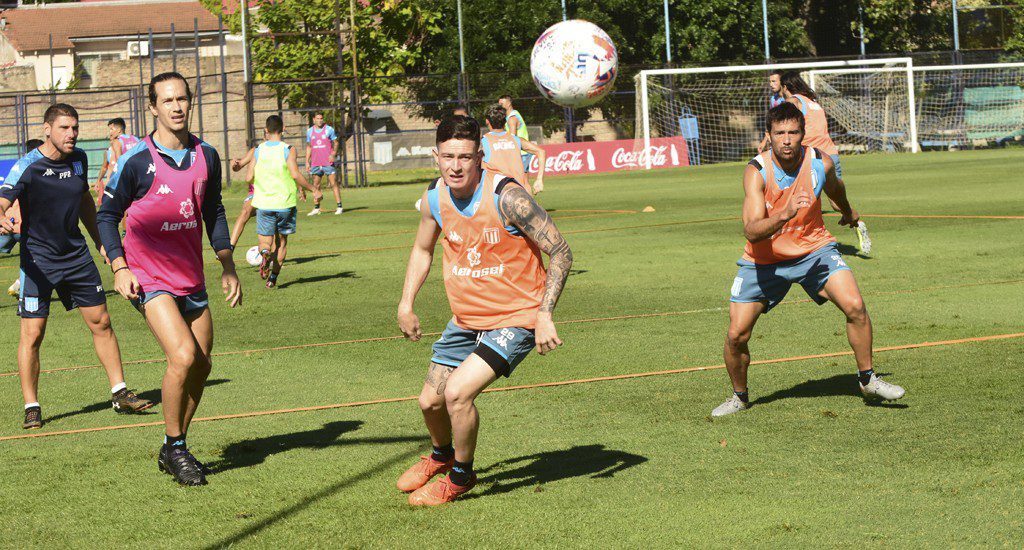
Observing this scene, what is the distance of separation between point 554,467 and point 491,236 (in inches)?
55.6

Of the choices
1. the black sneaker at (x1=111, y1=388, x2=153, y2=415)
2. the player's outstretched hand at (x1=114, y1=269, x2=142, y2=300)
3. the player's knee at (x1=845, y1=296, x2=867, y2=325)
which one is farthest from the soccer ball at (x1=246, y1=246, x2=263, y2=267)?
the player's knee at (x1=845, y1=296, x2=867, y2=325)

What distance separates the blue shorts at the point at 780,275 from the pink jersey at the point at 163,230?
342 cm

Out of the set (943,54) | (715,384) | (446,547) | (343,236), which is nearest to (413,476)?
(446,547)

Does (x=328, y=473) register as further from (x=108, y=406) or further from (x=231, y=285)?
(x=108, y=406)

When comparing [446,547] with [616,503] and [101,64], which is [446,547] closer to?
[616,503]

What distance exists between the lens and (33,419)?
848 cm

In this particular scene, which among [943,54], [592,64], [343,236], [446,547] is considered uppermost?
[943,54]

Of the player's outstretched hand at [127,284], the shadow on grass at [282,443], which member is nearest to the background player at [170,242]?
the player's outstretched hand at [127,284]

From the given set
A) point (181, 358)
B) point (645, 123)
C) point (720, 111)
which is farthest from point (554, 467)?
point (720, 111)

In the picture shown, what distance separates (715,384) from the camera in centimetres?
873

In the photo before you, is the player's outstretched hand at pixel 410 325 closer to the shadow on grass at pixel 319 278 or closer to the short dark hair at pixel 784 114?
the short dark hair at pixel 784 114

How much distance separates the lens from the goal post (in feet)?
145

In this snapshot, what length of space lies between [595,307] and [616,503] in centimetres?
687

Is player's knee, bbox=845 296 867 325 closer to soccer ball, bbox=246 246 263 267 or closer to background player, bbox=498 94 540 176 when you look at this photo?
background player, bbox=498 94 540 176
